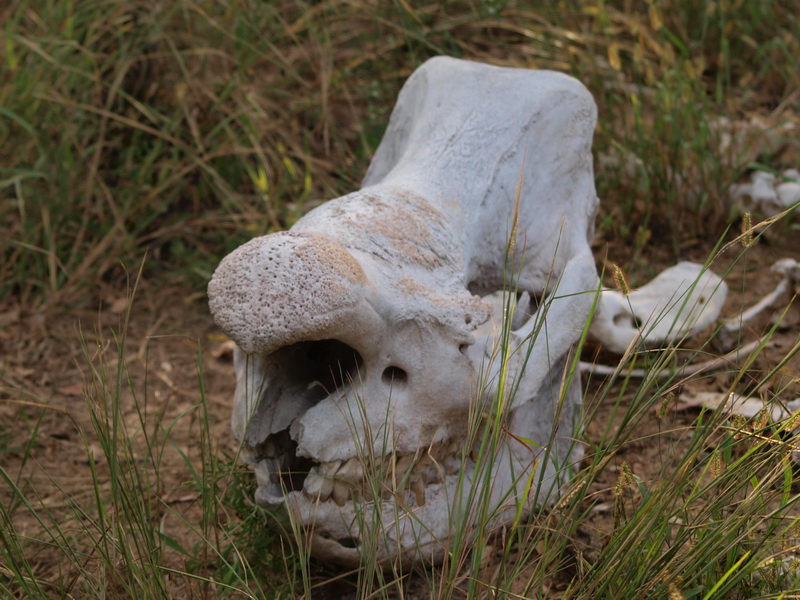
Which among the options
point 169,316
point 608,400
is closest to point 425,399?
point 608,400

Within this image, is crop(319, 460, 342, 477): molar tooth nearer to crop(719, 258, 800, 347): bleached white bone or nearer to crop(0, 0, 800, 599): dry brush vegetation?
crop(0, 0, 800, 599): dry brush vegetation

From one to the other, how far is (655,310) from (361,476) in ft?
3.81

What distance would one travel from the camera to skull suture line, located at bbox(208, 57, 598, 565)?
1.62 m

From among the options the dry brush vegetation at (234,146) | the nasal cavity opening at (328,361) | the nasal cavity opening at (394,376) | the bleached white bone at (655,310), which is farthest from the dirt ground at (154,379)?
the nasal cavity opening at (394,376)

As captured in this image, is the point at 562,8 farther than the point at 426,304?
Yes

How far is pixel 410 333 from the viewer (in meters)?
1.78

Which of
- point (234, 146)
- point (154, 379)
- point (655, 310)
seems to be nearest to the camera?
point (655, 310)

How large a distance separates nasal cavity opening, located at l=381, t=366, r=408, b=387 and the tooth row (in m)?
0.14

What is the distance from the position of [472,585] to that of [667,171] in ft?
7.38

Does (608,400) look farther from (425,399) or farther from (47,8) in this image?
(47,8)

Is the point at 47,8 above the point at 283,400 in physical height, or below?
above

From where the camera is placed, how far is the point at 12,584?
1.99 metres

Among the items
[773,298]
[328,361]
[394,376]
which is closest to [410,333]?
[394,376]

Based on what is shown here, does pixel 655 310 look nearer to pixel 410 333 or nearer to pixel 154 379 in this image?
pixel 410 333
